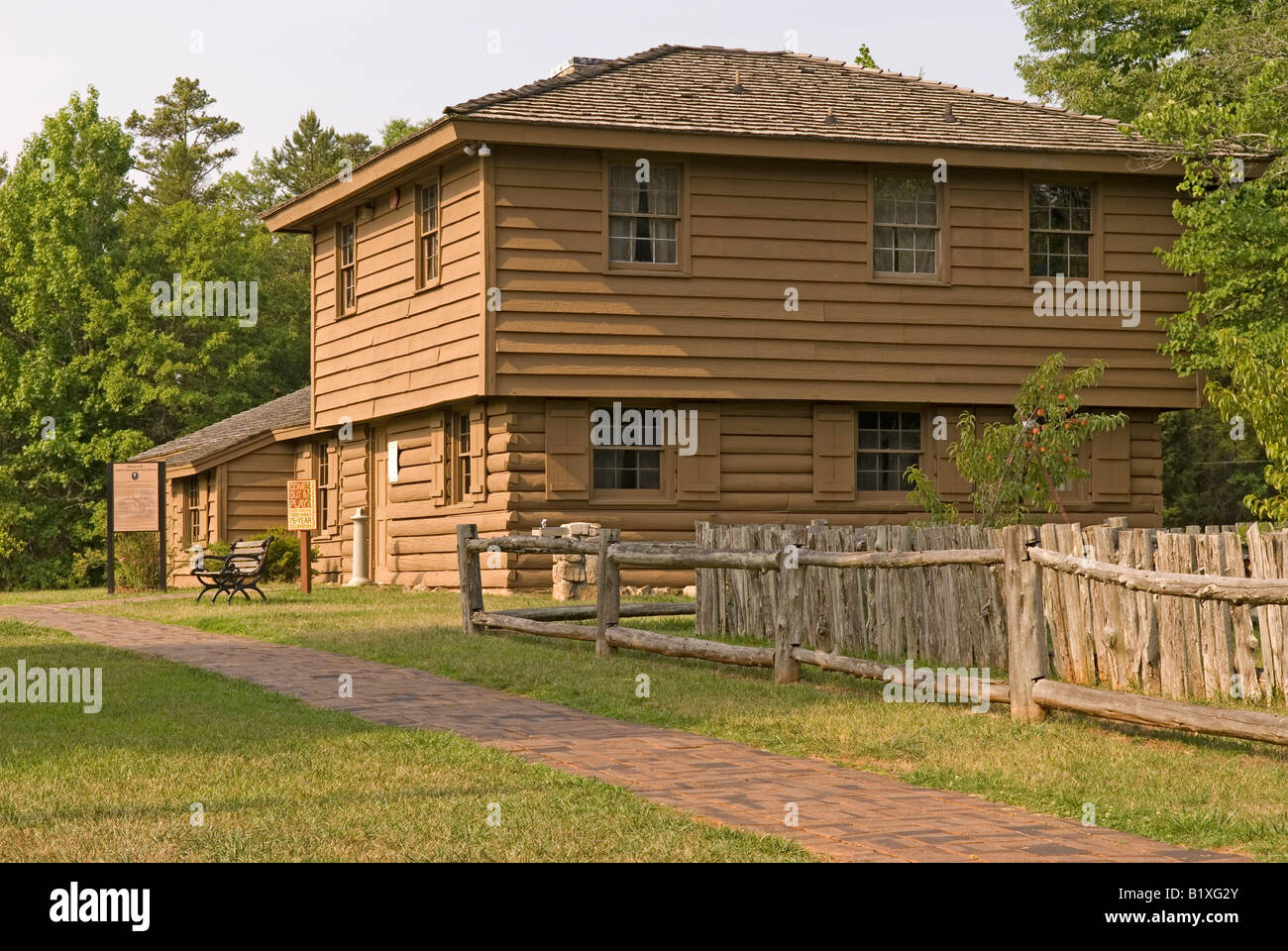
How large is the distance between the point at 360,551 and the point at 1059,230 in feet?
43.0

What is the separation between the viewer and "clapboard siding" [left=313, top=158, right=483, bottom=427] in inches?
894

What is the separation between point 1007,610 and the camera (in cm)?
1077

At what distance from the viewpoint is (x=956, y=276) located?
23.9 metres

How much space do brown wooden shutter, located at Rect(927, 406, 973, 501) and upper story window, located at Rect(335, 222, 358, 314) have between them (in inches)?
417

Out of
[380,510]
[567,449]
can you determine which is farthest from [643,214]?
[380,510]

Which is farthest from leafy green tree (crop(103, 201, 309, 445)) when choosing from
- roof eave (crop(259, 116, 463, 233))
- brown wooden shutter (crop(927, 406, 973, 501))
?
brown wooden shutter (crop(927, 406, 973, 501))

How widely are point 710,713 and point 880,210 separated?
1432 centimetres

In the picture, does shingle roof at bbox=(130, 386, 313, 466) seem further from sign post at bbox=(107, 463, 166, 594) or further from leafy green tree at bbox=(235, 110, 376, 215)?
leafy green tree at bbox=(235, 110, 376, 215)

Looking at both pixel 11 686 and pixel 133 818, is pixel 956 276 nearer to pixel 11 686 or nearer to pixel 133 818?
pixel 11 686

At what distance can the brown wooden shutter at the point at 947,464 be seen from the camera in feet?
78.9

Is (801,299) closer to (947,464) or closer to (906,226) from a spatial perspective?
(906,226)

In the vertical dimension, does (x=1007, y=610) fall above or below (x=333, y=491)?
below

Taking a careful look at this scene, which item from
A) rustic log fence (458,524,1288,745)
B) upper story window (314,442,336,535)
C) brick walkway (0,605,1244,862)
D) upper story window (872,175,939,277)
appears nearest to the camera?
brick walkway (0,605,1244,862)

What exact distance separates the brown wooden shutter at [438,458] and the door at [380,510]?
193cm
